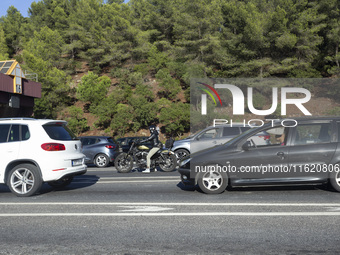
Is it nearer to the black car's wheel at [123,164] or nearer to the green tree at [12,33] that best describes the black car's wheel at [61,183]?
the black car's wheel at [123,164]

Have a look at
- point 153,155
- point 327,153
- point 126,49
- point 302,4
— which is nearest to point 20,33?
point 126,49

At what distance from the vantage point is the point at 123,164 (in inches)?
556

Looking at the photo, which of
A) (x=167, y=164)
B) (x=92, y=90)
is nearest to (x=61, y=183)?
(x=167, y=164)

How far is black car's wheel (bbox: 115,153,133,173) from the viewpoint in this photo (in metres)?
14.1

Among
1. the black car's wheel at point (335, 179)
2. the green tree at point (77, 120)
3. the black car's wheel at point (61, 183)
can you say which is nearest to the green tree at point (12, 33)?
the green tree at point (77, 120)

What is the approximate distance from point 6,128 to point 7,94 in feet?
81.4

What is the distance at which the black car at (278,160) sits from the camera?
8.27 m

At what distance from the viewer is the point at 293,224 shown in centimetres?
567

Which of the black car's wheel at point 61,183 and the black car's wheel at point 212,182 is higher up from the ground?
the black car's wheel at point 212,182

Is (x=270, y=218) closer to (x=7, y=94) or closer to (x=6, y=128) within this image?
(x=6, y=128)

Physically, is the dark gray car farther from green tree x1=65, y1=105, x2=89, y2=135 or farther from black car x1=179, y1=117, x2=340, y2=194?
green tree x1=65, y1=105, x2=89, y2=135

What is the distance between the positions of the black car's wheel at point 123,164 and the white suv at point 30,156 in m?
5.16

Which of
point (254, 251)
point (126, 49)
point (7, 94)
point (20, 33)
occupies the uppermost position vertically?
point (20, 33)

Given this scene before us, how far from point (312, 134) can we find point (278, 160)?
1053mm
